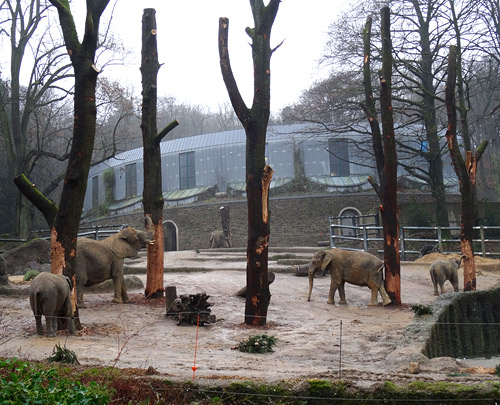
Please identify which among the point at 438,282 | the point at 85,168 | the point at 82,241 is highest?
the point at 85,168

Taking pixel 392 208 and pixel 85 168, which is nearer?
pixel 85 168

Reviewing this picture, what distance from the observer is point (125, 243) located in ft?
49.8

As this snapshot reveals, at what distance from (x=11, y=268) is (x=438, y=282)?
13853 mm

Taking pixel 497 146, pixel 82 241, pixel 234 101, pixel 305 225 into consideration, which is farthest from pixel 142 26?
pixel 497 146

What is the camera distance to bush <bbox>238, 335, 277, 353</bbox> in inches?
396

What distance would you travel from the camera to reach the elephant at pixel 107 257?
14.0 metres

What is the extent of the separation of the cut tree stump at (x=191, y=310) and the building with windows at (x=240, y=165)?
31.7 meters

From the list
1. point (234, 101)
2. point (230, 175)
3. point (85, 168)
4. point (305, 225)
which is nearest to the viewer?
point (85, 168)

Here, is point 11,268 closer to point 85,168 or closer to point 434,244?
point 85,168

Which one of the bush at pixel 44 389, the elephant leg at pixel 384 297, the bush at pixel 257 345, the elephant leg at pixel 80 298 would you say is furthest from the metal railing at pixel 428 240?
the bush at pixel 44 389

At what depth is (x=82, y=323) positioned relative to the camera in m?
11.9

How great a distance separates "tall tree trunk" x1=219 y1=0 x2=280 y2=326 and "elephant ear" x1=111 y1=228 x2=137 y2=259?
3081mm

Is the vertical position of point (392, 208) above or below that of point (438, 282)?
above

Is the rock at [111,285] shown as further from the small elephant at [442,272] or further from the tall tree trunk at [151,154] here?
the small elephant at [442,272]
